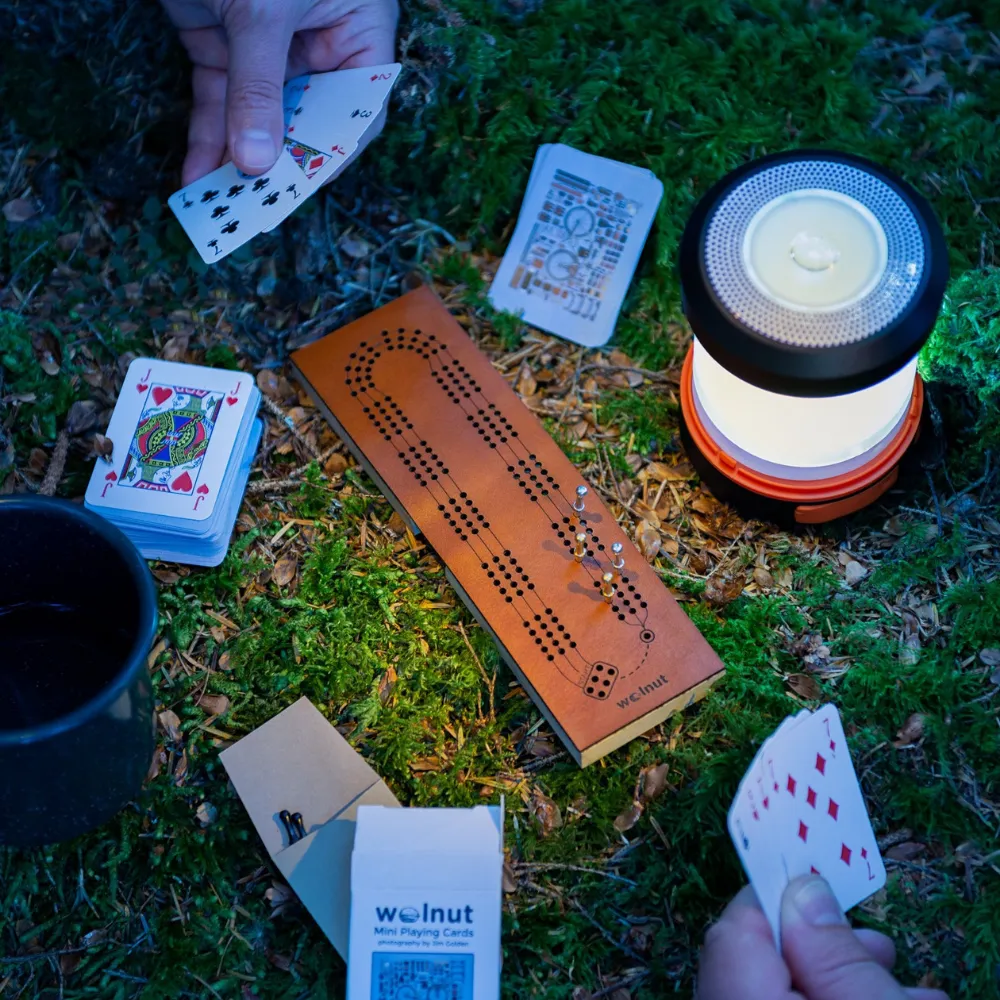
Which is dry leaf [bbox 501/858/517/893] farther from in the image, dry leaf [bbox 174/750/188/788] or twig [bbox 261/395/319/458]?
twig [bbox 261/395/319/458]

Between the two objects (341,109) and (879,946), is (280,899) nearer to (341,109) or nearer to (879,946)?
(879,946)

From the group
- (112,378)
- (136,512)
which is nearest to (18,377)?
(112,378)

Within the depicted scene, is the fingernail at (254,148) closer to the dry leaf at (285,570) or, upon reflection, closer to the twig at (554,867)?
the dry leaf at (285,570)

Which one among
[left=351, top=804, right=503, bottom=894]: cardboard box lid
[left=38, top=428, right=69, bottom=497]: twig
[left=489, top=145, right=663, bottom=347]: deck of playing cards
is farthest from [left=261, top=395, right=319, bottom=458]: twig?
[left=351, top=804, right=503, bottom=894]: cardboard box lid

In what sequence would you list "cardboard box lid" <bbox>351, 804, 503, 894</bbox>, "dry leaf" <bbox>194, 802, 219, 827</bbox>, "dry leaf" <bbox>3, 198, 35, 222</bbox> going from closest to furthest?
"cardboard box lid" <bbox>351, 804, 503, 894</bbox> < "dry leaf" <bbox>194, 802, 219, 827</bbox> < "dry leaf" <bbox>3, 198, 35, 222</bbox>

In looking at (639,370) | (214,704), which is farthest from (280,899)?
(639,370)

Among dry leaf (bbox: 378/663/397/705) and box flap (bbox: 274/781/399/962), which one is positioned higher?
dry leaf (bbox: 378/663/397/705)

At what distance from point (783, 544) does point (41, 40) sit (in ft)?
5.46

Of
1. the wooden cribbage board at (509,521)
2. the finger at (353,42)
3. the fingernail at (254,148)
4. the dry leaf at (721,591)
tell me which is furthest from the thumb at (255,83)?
the dry leaf at (721,591)

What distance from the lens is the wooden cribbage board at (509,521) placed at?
5.83 ft

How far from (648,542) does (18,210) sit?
4.43 feet

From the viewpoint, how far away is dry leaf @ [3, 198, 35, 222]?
208cm

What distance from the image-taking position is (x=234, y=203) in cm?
191

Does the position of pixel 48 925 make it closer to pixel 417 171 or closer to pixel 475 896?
pixel 475 896
